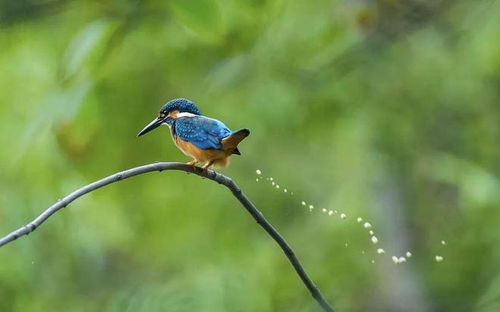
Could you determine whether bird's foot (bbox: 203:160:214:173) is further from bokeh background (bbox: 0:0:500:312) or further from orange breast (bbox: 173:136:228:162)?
bokeh background (bbox: 0:0:500:312)

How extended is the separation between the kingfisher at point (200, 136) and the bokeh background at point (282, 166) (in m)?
0.17

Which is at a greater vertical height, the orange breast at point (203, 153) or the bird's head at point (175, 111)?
the bird's head at point (175, 111)

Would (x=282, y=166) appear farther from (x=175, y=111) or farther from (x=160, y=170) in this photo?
(x=160, y=170)

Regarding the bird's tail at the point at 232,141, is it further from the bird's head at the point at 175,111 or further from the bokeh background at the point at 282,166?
the bokeh background at the point at 282,166

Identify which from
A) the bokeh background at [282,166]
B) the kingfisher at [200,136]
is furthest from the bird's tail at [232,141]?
the bokeh background at [282,166]

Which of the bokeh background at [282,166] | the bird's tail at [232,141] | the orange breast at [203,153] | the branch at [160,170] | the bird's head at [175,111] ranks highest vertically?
the bokeh background at [282,166]

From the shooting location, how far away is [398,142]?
3.48 ft

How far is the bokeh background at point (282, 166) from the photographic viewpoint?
916 millimetres

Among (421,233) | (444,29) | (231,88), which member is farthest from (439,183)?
(231,88)

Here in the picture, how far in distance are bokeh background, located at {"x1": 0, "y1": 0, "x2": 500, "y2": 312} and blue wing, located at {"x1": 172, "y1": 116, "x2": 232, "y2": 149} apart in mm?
184

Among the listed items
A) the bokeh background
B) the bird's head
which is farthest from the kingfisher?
the bokeh background

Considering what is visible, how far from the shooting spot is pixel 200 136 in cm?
63

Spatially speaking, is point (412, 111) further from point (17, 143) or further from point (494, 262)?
point (17, 143)

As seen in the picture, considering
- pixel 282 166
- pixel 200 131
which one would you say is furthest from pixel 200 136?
pixel 282 166
